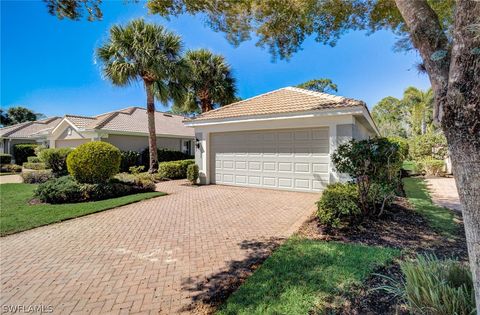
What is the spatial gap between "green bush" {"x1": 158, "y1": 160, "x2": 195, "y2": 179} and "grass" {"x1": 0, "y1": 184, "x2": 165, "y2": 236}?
4.57 m

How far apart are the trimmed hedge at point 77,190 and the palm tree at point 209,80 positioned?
29.8 ft

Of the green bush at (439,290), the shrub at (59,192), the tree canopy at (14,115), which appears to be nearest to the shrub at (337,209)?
the green bush at (439,290)

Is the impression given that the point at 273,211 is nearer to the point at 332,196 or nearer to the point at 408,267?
the point at 332,196

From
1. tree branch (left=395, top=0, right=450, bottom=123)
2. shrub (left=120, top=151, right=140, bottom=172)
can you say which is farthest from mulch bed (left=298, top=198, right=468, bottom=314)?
shrub (left=120, top=151, right=140, bottom=172)

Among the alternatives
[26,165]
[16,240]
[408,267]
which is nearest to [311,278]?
[408,267]

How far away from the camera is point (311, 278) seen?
11.0 ft

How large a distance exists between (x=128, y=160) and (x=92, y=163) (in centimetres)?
814

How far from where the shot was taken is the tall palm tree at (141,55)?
1290 centimetres

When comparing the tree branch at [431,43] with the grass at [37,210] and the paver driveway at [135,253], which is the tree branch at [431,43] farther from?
the grass at [37,210]

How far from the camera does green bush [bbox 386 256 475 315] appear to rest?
7.35 ft

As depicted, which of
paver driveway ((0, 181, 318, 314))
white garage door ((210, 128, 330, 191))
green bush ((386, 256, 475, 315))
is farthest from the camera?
white garage door ((210, 128, 330, 191))

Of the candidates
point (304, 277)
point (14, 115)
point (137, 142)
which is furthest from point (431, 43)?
point (14, 115)

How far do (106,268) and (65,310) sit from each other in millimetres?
1036

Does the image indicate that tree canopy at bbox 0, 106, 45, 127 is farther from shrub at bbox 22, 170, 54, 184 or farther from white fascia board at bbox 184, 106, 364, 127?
white fascia board at bbox 184, 106, 364, 127
